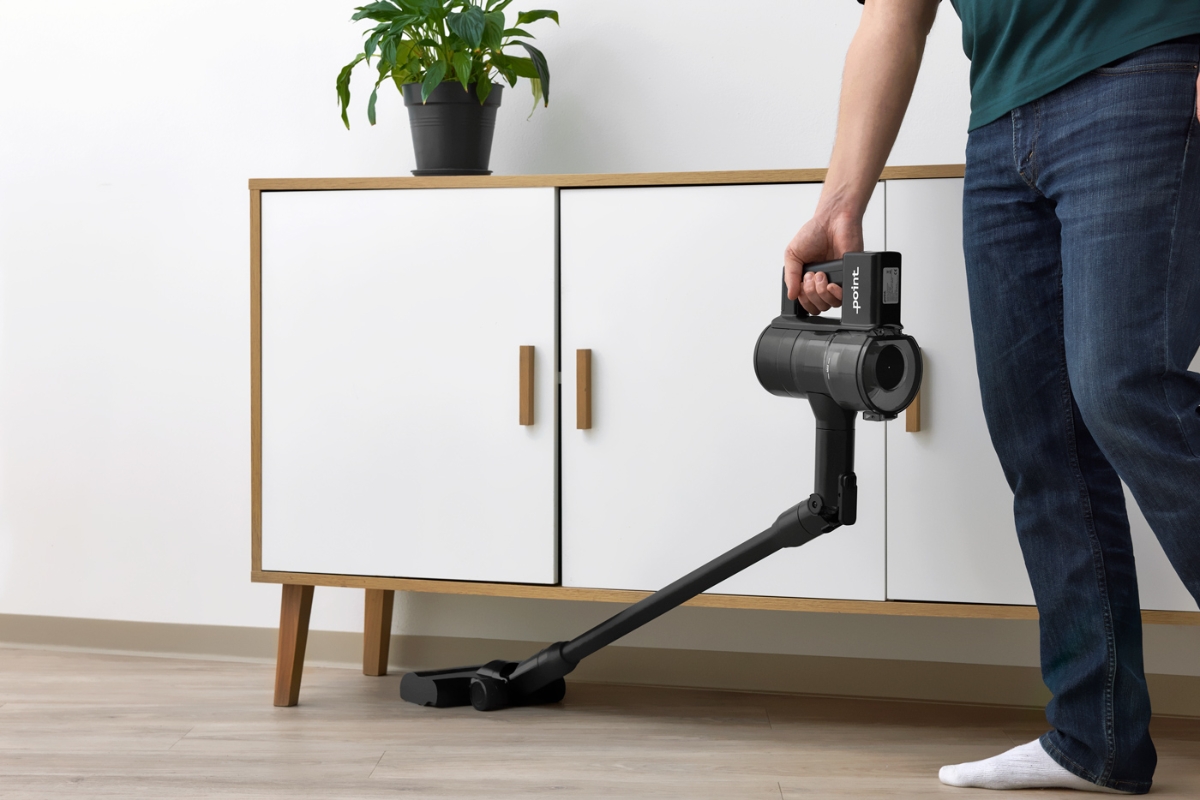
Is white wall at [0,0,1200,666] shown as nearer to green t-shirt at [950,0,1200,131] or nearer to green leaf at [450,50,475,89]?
green leaf at [450,50,475,89]

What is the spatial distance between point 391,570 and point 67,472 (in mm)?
886

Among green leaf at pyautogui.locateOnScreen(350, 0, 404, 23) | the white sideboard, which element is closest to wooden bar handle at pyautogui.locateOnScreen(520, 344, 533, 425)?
the white sideboard

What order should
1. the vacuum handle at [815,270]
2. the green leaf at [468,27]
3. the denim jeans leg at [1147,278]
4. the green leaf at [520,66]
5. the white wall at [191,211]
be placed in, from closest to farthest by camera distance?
A: the denim jeans leg at [1147,278] < the vacuum handle at [815,270] < the green leaf at [468,27] < the green leaf at [520,66] < the white wall at [191,211]

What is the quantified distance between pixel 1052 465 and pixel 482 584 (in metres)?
0.80

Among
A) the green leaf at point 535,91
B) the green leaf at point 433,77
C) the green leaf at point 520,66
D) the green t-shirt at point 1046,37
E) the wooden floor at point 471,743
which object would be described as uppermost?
the green leaf at point 520,66

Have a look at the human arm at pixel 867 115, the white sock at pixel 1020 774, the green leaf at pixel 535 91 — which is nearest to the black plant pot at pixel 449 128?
the green leaf at pixel 535 91

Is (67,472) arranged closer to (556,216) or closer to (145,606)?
(145,606)

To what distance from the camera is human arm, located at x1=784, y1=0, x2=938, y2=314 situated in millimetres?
1213

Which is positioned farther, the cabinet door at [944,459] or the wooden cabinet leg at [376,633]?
the wooden cabinet leg at [376,633]

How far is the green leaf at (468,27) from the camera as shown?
1.57m

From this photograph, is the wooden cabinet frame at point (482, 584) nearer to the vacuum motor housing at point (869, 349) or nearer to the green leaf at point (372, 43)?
the green leaf at point (372, 43)

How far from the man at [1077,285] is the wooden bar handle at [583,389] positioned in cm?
39

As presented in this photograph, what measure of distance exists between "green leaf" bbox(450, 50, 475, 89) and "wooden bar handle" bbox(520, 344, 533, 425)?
1.47 feet

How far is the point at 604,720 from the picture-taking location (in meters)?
1.60
